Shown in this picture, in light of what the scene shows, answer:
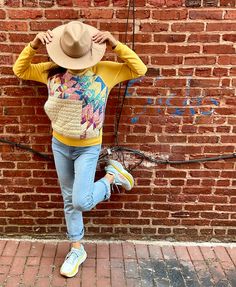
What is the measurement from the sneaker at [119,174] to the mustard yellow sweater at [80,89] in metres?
0.41

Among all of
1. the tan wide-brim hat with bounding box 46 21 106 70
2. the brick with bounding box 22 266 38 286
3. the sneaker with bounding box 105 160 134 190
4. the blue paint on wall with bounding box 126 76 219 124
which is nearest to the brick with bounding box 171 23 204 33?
the blue paint on wall with bounding box 126 76 219 124

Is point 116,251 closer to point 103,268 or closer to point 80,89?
point 103,268

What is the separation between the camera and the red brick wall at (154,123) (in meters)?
2.72

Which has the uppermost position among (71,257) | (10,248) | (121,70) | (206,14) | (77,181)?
(206,14)

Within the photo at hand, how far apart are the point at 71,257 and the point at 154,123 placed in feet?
4.34

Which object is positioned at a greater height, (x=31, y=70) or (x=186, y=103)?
(x=31, y=70)

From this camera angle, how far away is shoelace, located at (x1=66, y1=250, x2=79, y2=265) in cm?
286

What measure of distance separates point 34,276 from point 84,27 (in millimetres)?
1952

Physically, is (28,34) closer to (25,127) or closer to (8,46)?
(8,46)

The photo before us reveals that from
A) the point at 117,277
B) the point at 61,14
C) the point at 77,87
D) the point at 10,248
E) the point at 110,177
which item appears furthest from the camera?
the point at 10,248

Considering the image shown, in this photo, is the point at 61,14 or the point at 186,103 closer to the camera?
the point at 61,14

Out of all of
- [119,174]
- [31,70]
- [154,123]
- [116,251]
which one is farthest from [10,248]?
[154,123]

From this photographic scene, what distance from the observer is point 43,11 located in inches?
106

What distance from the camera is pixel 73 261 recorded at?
2.86 metres
